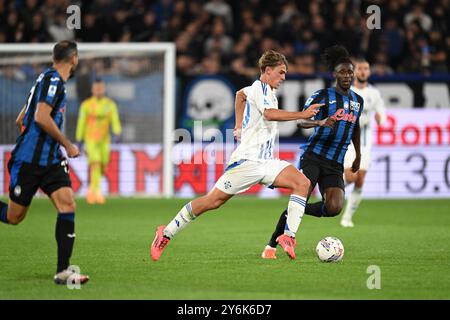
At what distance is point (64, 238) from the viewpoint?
8000 millimetres

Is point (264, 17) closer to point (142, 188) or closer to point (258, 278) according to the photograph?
point (142, 188)

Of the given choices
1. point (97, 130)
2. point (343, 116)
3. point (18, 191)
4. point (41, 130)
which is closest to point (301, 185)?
point (343, 116)

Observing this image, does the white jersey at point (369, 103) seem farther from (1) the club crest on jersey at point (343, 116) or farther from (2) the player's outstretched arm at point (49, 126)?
(2) the player's outstretched arm at point (49, 126)

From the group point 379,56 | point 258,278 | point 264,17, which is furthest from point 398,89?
point 258,278

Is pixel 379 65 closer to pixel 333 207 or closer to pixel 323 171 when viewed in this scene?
pixel 323 171

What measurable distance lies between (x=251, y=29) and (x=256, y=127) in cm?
1137

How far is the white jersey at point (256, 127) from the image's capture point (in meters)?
9.46

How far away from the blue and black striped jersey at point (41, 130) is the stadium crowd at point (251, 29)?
11.5m

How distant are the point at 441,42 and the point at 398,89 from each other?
1888mm

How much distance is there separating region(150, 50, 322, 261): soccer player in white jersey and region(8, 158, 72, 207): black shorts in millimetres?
1713

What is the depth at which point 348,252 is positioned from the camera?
10531 mm

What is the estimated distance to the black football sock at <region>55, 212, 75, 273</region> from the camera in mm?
7992

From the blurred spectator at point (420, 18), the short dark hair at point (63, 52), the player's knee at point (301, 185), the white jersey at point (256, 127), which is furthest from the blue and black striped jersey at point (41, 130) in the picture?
the blurred spectator at point (420, 18)

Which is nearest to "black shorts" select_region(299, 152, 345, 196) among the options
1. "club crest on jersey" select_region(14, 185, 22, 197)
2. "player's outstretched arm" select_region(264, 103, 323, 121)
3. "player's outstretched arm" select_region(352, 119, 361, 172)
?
"player's outstretched arm" select_region(352, 119, 361, 172)
